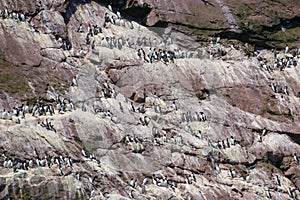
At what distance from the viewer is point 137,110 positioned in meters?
37.9

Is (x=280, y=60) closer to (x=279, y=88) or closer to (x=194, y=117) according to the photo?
(x=279, y=88)

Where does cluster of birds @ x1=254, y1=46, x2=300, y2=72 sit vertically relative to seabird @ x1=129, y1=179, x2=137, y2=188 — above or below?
above

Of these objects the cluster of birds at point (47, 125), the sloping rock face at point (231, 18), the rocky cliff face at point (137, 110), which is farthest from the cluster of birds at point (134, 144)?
the sloping rock face at point (231, 18)

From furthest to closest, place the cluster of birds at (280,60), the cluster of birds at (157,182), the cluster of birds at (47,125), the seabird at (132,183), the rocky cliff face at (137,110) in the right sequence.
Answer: the cluster of birds at (280,60) → the cluster of birds at (47,125) → the seabird at (132,183) → the cluster of birds at (157,182) → the rocky cliff face at (137,110)

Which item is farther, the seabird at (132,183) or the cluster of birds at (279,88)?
the cluster of birds at (279,88)

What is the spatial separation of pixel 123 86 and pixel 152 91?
1.62 m

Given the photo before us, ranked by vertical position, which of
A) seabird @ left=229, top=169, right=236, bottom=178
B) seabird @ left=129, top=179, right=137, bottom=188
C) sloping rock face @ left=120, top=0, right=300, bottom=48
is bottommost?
seabird @ left=229, top=169, right=236, bottom=178

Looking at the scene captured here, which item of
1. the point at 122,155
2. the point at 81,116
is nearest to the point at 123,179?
the point at 122,155

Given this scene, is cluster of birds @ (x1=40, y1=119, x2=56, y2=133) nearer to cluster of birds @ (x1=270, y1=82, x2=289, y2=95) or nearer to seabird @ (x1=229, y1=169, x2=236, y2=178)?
seabird @ (x1=229, y1=169, x2=236, y2=178)

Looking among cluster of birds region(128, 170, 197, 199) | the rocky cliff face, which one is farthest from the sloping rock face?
cluster of birds region(128, 170, 197, 199)

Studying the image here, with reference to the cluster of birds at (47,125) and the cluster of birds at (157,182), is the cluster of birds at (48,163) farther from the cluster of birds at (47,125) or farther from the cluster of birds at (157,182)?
the cluster of birds at (157,182)

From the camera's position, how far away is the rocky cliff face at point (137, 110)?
32.9 m

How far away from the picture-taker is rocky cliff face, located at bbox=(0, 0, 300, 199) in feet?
108

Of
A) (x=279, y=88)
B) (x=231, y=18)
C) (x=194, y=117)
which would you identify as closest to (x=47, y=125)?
(x=194, y=117)
